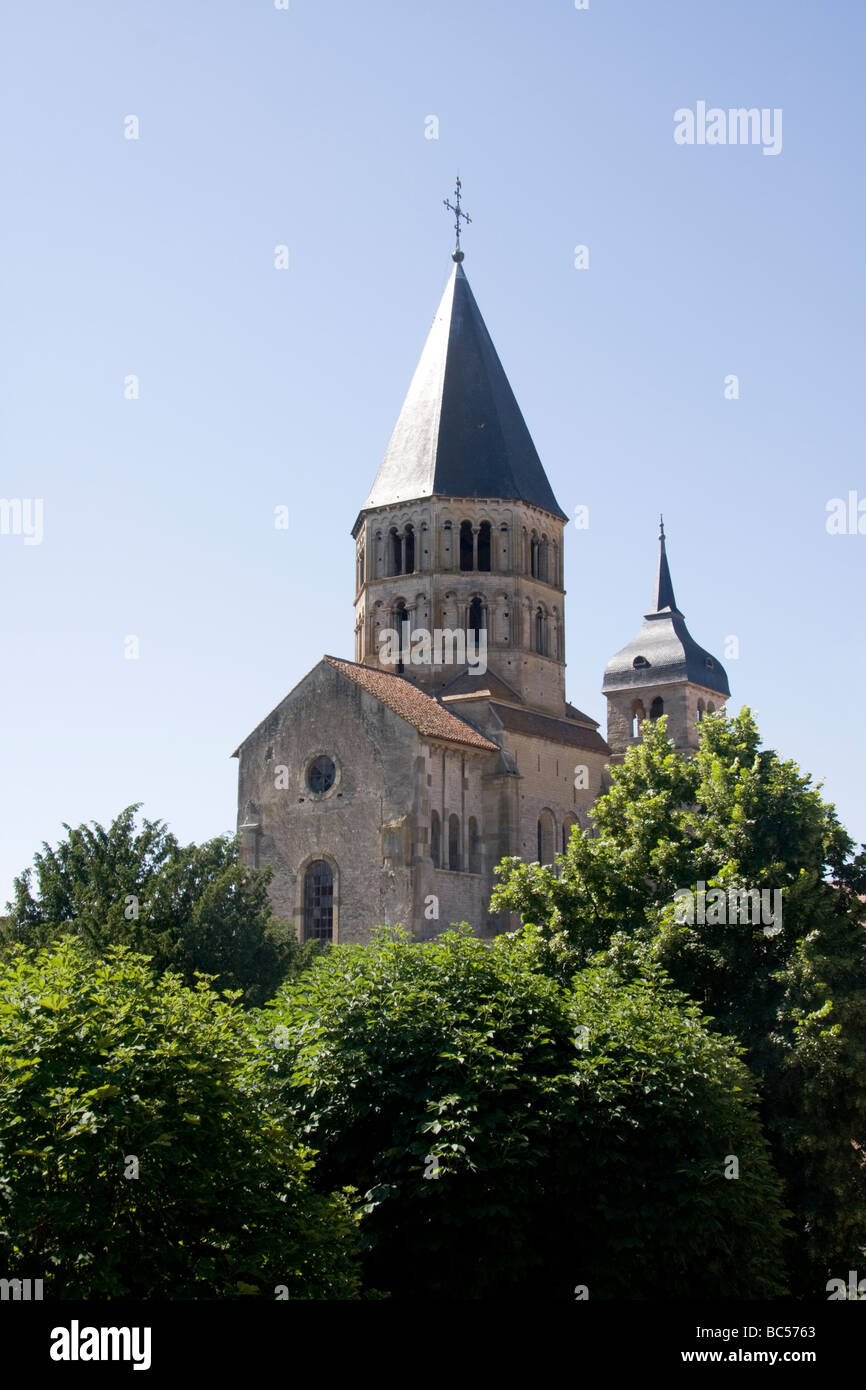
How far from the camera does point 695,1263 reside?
21.5m

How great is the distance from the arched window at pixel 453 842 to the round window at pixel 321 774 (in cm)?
377

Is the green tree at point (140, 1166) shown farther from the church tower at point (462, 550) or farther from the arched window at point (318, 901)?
the church tower at point (462, 550)

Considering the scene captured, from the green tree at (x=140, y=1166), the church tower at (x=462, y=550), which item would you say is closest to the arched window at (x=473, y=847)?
the church tower at (x=462, y=550)

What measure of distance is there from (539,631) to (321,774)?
10.6 meters

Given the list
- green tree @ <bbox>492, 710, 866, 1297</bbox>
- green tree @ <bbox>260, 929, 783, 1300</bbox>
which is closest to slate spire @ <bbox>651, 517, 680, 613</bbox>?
green tree @ <bbox>492, 710, 866, 1297</bbox>

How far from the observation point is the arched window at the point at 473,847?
153 feet

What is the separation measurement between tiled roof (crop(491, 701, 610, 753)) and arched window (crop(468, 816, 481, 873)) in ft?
11.3

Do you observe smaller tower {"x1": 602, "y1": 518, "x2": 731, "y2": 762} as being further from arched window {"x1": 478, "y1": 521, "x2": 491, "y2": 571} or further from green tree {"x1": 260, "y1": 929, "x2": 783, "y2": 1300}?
green tree {"x1": 260, "y1": 929, "x2": 783, "y2": 1300}

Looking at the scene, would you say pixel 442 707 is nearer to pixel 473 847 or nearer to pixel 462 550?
pixel 473 847

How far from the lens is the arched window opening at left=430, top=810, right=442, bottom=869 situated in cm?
4522

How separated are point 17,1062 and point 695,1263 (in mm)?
10252

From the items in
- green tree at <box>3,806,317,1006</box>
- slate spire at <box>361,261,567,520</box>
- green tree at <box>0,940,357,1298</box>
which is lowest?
green tree at <box>0,940,357,1298</box>
